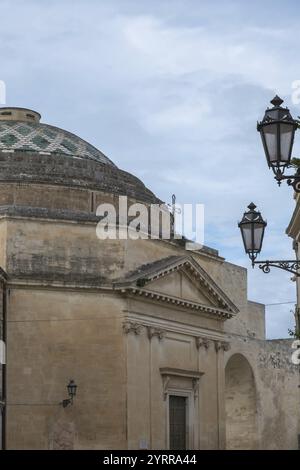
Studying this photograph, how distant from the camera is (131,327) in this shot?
92.5 feet

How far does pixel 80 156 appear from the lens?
33719 millimetres

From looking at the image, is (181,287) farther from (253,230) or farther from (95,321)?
(253,230)

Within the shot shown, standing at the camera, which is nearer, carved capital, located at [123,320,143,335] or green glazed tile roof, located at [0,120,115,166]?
carved capital, located at [123,320,143,335]

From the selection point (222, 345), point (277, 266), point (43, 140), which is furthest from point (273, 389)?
point (277, 266)

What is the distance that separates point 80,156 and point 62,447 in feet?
37.2

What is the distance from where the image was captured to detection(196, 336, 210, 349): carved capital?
31908mm

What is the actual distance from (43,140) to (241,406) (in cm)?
1394

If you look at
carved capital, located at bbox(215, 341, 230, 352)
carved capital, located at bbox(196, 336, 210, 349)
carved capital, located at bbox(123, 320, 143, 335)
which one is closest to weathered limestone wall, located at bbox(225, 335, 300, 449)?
carved capital, located at bbox(215, 341, 230, 352)

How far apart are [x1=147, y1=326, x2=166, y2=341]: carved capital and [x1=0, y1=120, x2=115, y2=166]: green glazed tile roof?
7453 mm

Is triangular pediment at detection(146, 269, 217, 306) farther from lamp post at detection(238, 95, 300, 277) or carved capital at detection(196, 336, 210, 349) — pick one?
lamp post at detection(238, 95, 300, 277)

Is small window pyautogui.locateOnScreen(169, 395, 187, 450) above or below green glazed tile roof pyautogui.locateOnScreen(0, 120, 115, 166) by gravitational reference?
below
